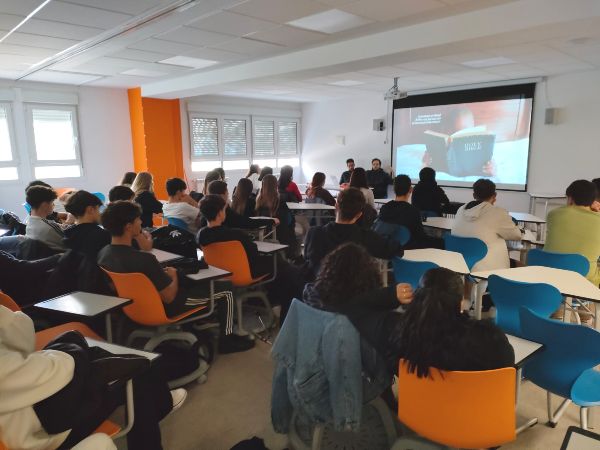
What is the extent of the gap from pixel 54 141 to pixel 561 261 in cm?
818

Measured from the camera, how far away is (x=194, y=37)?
4637mm

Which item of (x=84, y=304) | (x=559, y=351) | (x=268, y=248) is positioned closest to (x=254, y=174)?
(x=268, y=248)

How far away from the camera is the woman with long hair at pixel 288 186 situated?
640cm

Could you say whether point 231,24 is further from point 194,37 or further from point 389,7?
point 389,7

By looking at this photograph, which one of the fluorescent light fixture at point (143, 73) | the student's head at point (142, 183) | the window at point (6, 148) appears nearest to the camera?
the student's head at point (142, 183)

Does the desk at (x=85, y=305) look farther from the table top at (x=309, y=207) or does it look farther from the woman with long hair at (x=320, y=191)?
the woman with long hair at (x=320, y=191)

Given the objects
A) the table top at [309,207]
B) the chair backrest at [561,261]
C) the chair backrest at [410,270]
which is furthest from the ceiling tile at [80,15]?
the chair backrest at [561,261]

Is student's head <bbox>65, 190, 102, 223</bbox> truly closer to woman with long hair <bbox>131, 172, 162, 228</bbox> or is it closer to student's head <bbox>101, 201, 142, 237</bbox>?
student's head <bbox>101, 201, 142, 237</bbox>

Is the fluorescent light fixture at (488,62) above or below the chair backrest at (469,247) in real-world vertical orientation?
above

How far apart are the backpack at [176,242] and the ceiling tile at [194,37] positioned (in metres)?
2.17

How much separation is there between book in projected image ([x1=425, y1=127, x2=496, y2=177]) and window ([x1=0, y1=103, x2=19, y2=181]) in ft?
26.1

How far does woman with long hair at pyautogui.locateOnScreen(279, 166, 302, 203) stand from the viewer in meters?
6.40

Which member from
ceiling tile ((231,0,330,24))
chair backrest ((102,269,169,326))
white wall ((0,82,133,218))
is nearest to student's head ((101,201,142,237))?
chair backrest ((102,269,169,326))

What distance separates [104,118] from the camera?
321 inches
